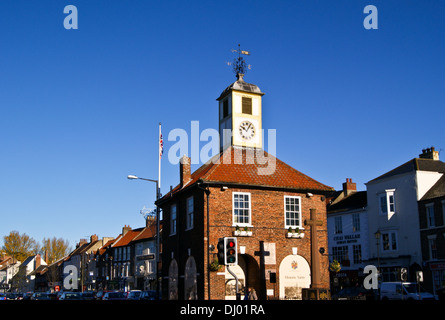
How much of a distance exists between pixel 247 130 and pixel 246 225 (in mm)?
8093

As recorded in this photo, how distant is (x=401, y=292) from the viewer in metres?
34.0

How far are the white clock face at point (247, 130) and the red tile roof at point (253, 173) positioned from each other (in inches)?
41.6

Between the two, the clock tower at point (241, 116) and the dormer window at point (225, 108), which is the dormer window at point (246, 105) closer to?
the clock tower at point (241, 116)

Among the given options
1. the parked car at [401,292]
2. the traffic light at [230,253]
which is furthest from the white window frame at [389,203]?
the traffic light at [230,253]

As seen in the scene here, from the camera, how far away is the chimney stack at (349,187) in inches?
2265

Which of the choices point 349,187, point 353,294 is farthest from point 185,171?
point 349,187

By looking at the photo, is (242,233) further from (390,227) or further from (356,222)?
(356,222)

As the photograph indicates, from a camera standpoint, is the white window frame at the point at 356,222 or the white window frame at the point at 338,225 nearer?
the white window frame at the point at 356,222

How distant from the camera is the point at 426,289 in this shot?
42.3 metres

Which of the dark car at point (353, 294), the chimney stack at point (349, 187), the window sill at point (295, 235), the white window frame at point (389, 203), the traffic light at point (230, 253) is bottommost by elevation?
the dark car at point (353, 294)

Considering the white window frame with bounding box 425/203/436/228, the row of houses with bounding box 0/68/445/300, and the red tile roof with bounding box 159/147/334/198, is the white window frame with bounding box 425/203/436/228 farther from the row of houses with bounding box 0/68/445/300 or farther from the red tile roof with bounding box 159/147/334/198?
the red tile roof with bounding box 159/147/334/198
